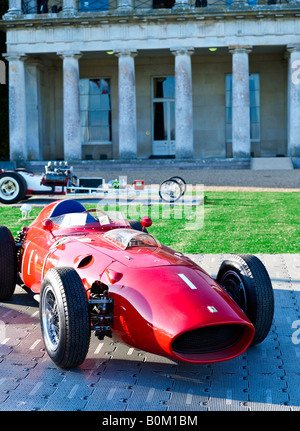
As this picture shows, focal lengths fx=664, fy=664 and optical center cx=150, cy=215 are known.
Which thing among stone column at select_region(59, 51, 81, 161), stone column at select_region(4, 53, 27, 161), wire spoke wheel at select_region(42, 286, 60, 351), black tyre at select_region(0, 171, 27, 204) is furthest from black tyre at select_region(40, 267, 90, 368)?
stone column at select_region(4, 53, 27, 161)

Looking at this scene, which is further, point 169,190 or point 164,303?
point 169,190

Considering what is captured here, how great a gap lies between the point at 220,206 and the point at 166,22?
707 inches

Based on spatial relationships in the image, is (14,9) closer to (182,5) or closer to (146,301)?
(182,5)

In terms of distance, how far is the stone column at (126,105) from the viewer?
3341cm

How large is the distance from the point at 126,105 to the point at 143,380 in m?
28.7

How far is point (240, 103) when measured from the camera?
32969 mm

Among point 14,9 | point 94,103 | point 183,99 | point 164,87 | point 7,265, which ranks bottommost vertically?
point 7,265

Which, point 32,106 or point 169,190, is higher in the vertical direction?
point 32,106

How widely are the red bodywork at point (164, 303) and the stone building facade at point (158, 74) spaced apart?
27.3 metres

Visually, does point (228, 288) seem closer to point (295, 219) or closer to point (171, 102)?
point (295, 219)

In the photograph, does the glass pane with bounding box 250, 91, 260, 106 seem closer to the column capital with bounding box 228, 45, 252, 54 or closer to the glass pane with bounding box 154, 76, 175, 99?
the glass pane with bounding box 154, 76, 175, 99

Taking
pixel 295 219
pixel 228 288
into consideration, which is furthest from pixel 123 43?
pixel 228 288

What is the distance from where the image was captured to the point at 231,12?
106ft

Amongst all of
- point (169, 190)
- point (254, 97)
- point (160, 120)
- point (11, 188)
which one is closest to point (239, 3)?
point (254, 97)
